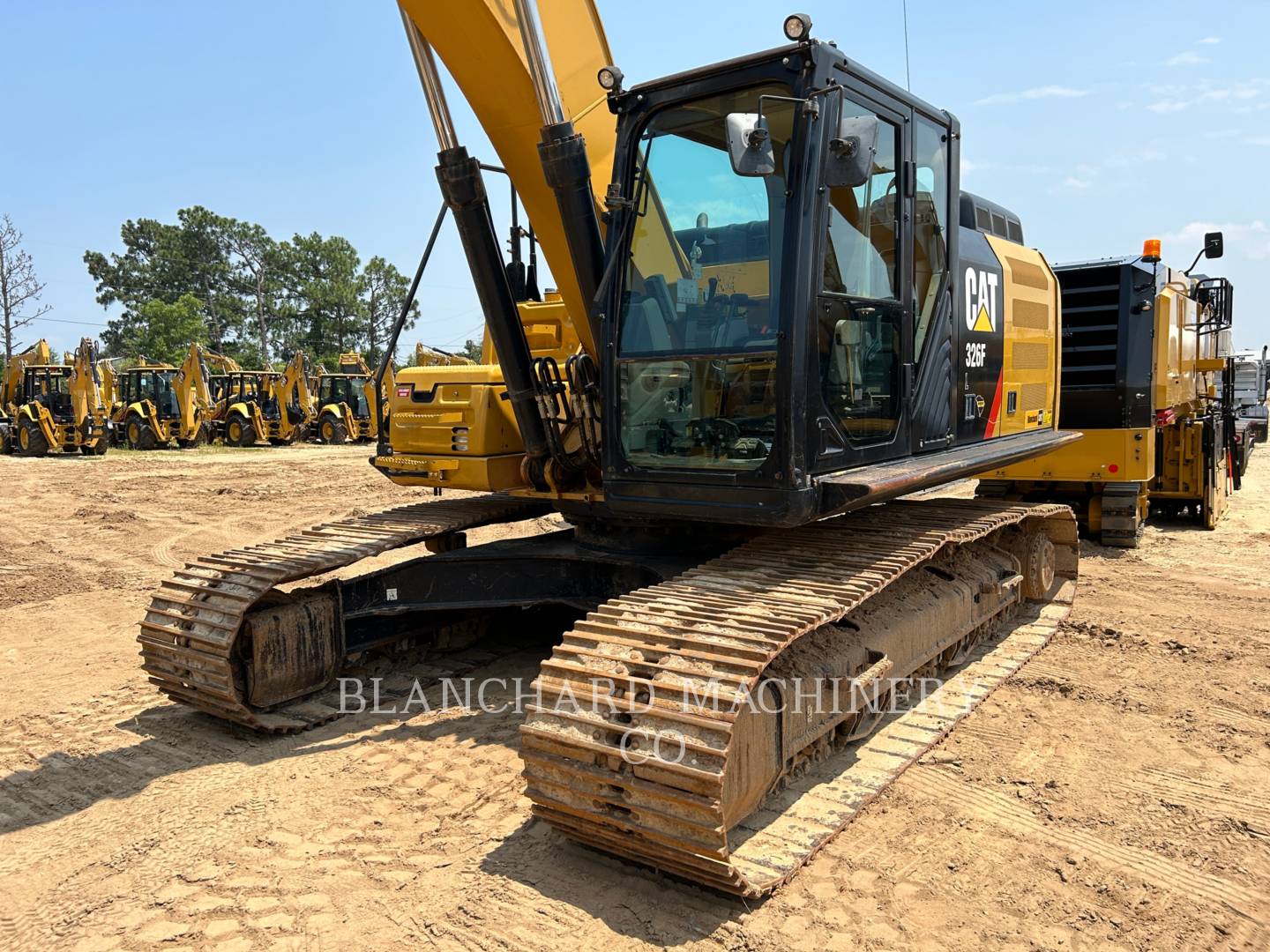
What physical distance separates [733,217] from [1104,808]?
283 cm

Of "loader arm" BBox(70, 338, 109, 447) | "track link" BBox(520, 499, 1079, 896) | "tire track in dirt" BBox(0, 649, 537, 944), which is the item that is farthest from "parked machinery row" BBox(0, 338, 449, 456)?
"track link" BBox(520, 499, 1079, 896)

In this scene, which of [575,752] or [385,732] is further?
[385,732]

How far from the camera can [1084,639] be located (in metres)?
6.26

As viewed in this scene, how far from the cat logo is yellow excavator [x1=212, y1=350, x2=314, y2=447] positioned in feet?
78.6

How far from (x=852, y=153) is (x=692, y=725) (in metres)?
2.22

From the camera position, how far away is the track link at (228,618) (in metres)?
4.53

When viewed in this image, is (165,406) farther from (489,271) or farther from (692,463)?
(692,463)

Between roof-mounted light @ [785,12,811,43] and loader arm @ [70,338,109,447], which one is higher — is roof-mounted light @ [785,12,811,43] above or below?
above

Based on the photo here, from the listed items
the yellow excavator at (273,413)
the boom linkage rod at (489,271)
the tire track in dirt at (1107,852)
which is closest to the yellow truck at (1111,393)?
the tire track in dirt at (1107,852)

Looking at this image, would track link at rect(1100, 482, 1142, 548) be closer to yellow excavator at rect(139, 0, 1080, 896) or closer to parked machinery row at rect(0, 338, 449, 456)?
yellow excavator at rect(139, 0, 1080, 896)

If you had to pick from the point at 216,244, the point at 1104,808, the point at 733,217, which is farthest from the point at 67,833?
the point at 216,244

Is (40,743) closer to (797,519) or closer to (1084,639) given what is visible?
(797,519)

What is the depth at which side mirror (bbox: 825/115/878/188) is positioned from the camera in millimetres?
3631

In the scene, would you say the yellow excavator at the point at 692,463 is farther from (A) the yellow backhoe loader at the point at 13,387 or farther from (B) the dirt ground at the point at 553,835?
(A) the yellow backhoe loader at the point at 13,387
